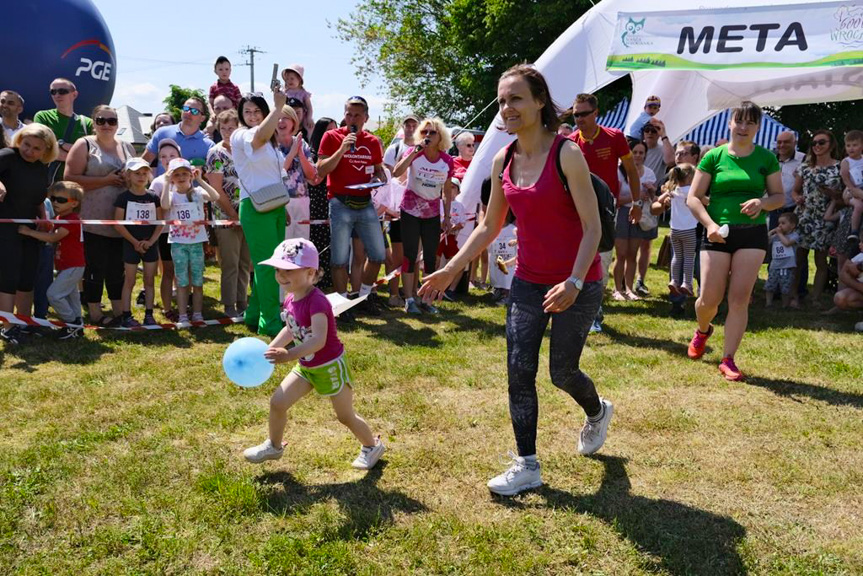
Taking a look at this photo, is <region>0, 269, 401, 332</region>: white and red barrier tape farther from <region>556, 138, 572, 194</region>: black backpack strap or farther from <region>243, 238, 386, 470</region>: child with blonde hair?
<region>556, 138, 572, 194</region>: black backpack strap

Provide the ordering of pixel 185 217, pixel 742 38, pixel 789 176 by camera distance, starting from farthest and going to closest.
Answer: pixel 789 176 → pixel 742 38 → pixel 185 217

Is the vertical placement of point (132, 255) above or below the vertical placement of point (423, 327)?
above

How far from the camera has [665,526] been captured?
356 centimetres

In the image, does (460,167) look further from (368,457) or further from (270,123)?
(368,457)

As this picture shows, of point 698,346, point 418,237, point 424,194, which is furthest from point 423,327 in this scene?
point 698,346

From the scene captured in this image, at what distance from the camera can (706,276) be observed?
5988 mm

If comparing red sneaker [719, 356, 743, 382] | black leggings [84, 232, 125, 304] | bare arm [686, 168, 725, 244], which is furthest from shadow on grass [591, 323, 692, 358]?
black leggings [84, 232, 125, 304]

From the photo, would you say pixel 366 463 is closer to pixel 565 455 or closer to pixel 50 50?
pixel 565 455

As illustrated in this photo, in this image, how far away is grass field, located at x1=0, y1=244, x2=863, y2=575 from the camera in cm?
329

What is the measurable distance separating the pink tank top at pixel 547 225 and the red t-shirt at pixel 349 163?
14.0 feet

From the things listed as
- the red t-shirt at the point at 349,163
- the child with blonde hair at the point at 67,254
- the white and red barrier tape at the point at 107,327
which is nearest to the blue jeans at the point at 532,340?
the red t-shirt at the point at 349,163

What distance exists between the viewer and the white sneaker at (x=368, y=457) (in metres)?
4.18

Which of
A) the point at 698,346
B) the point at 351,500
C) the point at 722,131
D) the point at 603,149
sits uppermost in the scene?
the point at 722,131

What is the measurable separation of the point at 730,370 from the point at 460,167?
5160 mm
